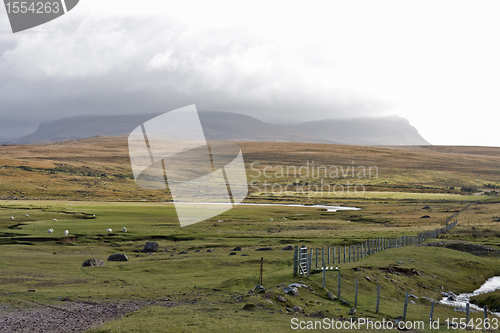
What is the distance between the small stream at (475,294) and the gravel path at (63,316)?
1664 cm

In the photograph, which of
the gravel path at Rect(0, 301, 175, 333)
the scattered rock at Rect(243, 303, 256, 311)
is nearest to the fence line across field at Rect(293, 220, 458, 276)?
the scattered rock at Rect(243, 303, 256, 311)

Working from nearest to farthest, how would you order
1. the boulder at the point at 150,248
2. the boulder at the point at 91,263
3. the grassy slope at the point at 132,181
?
the boulder at the point at 91,263 → the boulder at the point at 150,248 → the grassy slope at the point at 132,181

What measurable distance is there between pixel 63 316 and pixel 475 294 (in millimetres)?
24026

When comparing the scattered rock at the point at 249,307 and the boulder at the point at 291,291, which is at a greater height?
the scattered rock at the point at 249,307

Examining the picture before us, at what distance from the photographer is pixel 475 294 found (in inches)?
1066

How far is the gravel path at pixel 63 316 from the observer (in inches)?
582

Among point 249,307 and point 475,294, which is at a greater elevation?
point 249,307

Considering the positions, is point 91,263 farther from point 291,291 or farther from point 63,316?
point 291,291

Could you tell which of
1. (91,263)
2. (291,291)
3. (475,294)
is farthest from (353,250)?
(91,263)

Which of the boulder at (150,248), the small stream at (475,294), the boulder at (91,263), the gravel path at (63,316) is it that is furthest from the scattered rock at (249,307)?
the boulder at (150,248)

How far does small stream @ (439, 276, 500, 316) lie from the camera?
24172 mm

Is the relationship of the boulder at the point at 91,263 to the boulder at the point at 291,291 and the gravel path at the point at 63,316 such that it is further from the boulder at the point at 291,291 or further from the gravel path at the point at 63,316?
the boulder at the point at 291,291

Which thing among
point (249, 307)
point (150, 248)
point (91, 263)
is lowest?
point (150, 248)

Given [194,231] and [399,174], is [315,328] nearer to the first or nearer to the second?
[194,231]
